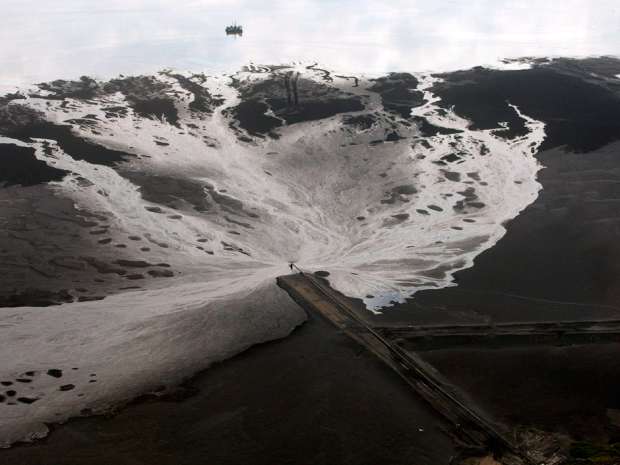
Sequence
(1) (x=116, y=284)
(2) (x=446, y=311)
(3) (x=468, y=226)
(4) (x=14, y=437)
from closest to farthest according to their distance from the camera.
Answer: (4) (x=14, y=437) < (2) (x=446, y=311) < (1) (x=116, y=284) < (3) (x=468, y=226)

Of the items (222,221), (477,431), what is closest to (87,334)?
(222,221)

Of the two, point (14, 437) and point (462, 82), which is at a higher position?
point (462, 82)

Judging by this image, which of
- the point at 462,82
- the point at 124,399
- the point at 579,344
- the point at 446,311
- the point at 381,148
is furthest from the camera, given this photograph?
the point at 462,82

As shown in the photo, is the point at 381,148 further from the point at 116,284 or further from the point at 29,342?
the point at 29,342

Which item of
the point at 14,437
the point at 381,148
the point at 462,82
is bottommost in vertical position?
the point at 14,437

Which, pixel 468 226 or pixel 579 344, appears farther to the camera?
pixel 468 226

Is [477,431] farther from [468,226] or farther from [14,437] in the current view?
[468,226]

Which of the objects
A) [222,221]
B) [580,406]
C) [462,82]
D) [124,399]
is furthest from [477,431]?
[462,82]
